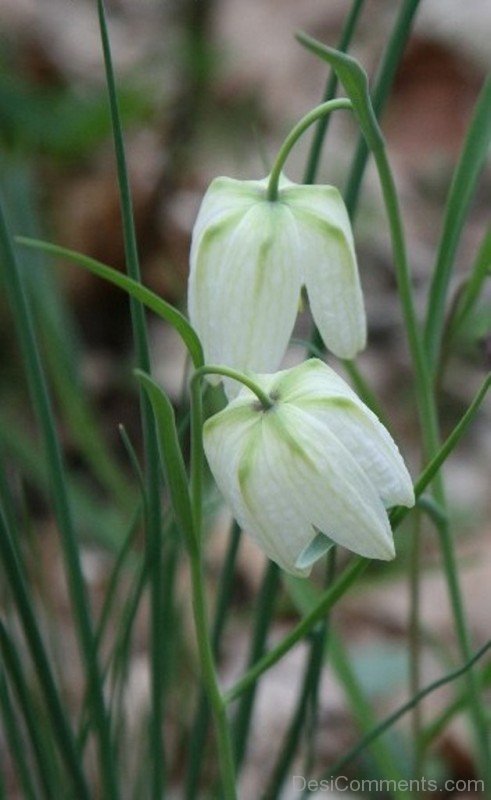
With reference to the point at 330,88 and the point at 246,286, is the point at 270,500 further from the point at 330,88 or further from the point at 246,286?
the point at 330,88

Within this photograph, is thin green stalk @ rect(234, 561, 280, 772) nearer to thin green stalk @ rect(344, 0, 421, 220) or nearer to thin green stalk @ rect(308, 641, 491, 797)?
thin green stalk @ rect(308, 641, 491, 797)

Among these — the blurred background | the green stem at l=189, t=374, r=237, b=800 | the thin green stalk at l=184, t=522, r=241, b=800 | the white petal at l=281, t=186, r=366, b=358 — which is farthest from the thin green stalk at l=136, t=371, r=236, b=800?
the blurred background

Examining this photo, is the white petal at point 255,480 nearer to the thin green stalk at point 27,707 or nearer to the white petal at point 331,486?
the white petal at point 331,486

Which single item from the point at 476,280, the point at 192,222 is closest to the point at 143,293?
the point at 476,280

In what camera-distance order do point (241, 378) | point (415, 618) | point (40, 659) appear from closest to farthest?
point (241, 378)
point (40, 659)
point (415, 618)

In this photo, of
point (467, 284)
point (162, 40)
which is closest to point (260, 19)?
A: point (162, 40)

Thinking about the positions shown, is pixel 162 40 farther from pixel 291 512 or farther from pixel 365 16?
pixel 291 512
